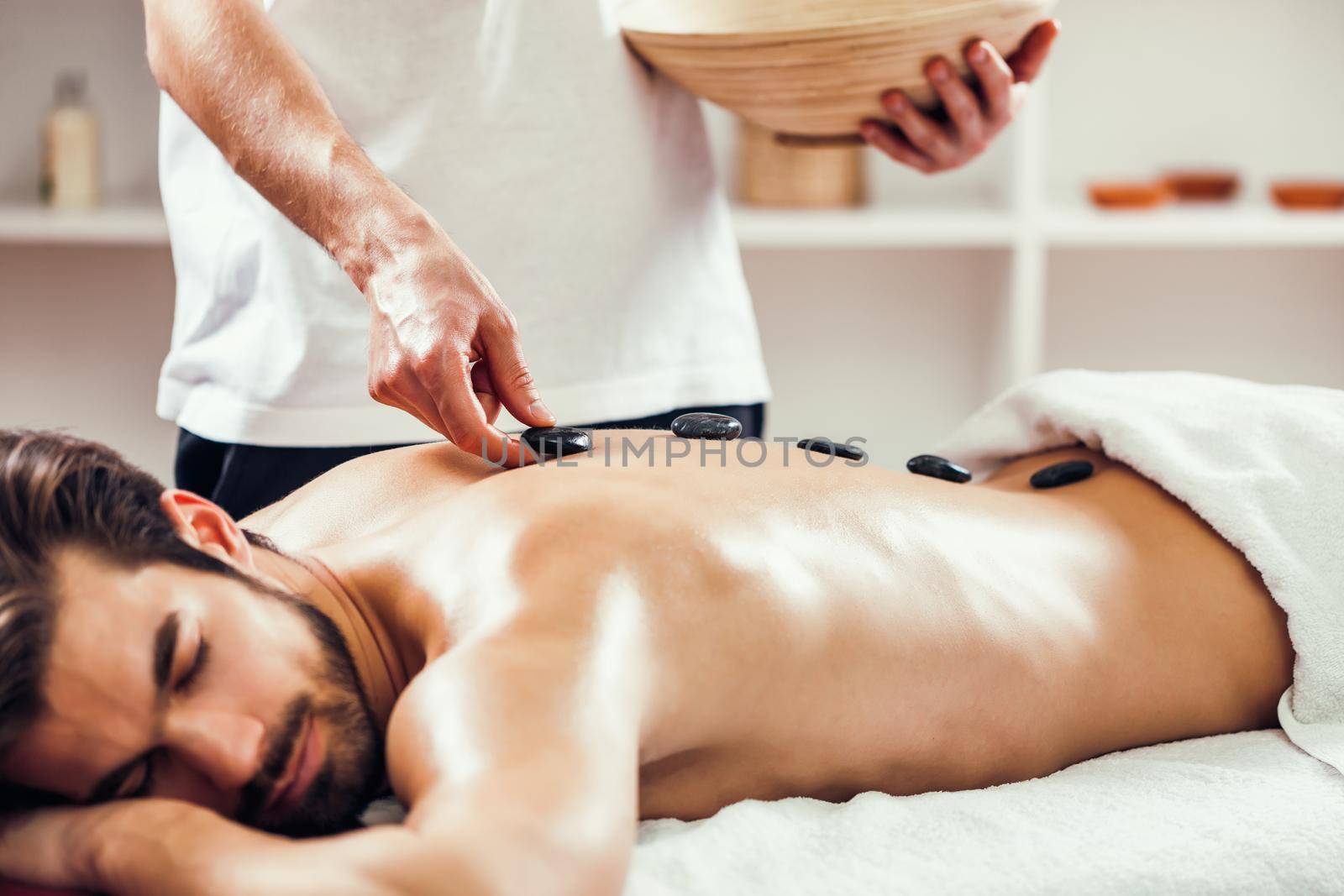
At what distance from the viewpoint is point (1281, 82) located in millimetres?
2701

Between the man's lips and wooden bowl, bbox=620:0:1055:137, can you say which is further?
wooden bowl, bbox=620:0:1055:137

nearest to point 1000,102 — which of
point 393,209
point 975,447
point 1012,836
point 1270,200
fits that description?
point 975,447

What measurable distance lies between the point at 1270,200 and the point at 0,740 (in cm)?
256

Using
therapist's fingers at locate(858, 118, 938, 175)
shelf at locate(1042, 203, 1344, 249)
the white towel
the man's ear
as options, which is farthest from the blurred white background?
the man's ear

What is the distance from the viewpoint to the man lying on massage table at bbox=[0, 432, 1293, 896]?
73 centimetres

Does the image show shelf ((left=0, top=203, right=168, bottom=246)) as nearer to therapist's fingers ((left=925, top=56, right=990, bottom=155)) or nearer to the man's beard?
therapist's fingers ((left=925, top=56, right=990, bottom=155))

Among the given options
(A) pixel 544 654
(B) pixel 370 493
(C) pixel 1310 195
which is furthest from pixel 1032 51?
(C) pixel 1310 195

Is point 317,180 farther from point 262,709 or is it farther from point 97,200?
point 97,200

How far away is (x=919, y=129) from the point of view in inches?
56.1

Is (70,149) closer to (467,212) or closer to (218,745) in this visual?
(467,212)

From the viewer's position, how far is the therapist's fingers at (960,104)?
1354 mm

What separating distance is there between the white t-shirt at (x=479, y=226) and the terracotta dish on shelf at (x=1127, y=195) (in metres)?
1.25

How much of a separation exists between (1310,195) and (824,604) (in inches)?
75.4

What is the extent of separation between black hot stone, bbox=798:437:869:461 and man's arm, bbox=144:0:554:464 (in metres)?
0.25
